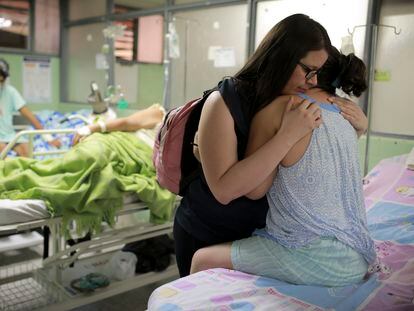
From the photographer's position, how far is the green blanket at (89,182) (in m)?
2.04

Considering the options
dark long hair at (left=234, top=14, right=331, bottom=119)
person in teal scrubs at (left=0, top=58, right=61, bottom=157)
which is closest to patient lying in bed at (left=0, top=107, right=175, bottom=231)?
dark long hair at (left=234, top=14, right=331, bottom=119)

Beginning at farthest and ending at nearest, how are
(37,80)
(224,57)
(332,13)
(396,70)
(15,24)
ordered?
(37,80) → (15,24) → (224,57) → (332,13) → (396,70)

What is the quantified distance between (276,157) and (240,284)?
0.33m

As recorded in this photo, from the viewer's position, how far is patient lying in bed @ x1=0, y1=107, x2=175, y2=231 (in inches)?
80.0

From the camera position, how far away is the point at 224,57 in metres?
3.24

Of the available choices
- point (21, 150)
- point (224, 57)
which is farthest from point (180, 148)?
point (21, 150)

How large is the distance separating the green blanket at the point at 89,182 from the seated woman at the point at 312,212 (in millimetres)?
1067

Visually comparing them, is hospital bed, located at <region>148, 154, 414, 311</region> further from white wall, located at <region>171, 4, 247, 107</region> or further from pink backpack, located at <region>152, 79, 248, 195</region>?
white wall, located at <region>171, 4, 247, 107</region>

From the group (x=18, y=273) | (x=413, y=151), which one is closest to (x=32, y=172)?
(x=18, y=273)

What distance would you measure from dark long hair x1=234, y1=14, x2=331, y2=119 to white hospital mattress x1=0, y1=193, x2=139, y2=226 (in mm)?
1247

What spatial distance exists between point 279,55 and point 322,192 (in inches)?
13.8

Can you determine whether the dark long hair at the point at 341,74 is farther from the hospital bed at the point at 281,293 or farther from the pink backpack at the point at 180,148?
the hospital bed at the point at 281,293

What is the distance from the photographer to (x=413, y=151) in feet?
7.29

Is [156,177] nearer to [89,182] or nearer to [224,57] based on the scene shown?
[89,182]
